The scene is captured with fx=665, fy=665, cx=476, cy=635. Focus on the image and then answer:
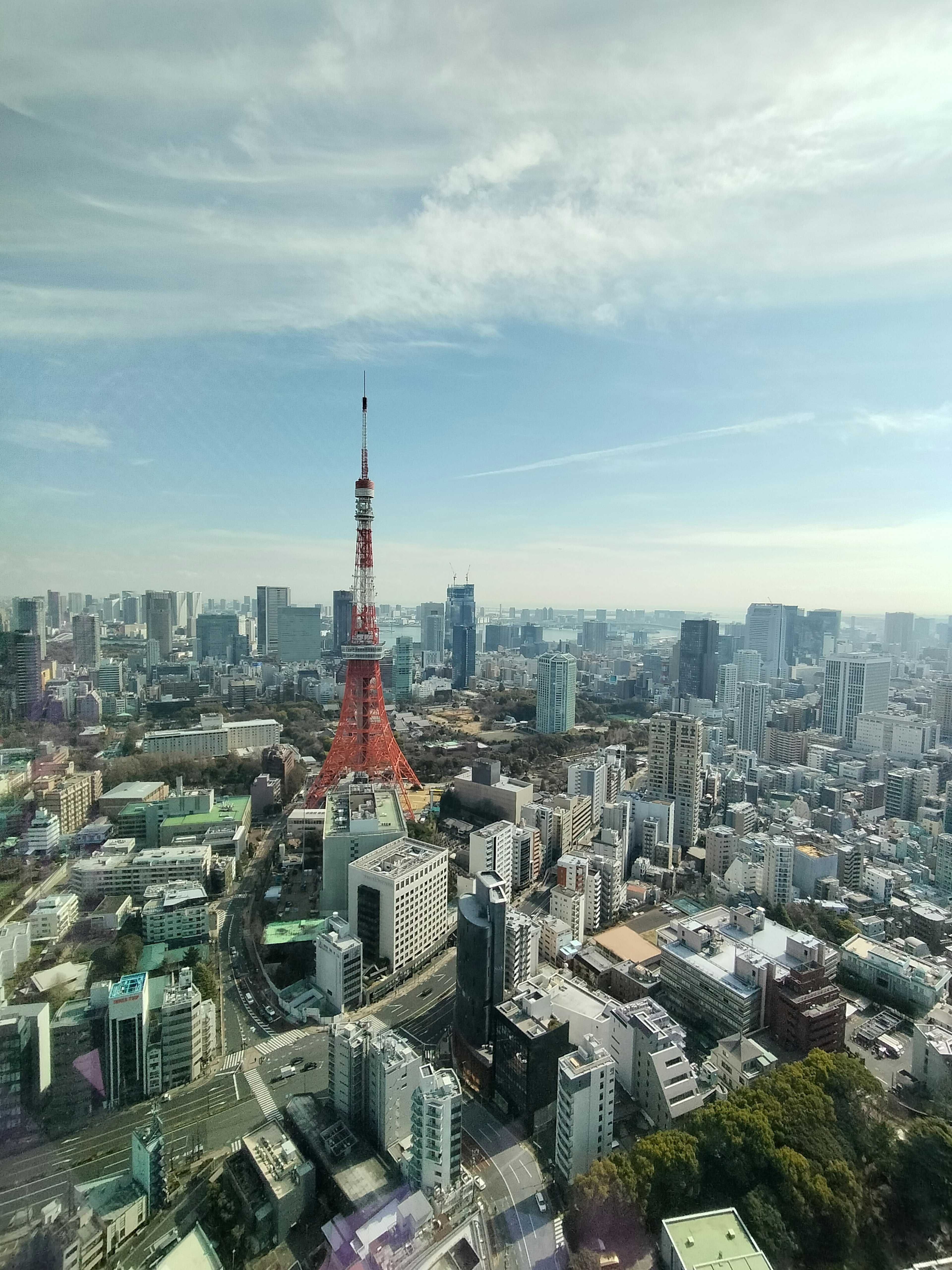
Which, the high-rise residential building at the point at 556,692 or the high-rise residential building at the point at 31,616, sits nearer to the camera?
the high-rise residential building at the point at 31,616

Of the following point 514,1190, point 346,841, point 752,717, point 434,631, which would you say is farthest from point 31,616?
point 434,631

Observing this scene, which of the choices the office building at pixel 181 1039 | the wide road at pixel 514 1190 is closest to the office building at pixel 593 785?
the wide road at pixel 514 1190

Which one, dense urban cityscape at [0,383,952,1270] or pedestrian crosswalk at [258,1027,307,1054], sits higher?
dense urban cityscape at [0,383,952,1270]

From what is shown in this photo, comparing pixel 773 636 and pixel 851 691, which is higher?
pixel 773 636

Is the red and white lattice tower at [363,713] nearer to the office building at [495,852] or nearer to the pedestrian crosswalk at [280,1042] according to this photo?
the office building at [495,852]

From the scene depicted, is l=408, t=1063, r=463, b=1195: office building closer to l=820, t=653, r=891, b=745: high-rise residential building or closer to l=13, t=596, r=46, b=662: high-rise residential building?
l=13, t=596, r=46, b=662: high-rise residential building

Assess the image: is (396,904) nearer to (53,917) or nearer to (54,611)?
(53,917)

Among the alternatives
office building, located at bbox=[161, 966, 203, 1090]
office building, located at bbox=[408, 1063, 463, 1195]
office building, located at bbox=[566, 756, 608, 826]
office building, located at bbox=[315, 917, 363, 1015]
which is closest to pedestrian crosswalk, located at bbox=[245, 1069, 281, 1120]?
office building, located at bbox=[161, 966, 203, 1090]
